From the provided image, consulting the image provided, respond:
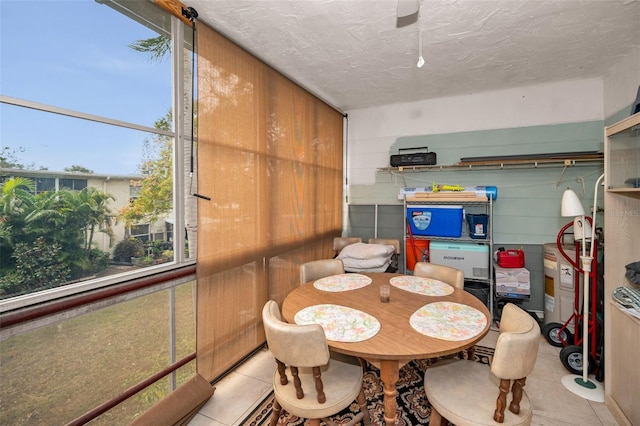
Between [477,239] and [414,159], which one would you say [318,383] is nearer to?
[477,239]

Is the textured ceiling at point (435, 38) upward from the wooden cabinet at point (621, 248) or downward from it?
upward

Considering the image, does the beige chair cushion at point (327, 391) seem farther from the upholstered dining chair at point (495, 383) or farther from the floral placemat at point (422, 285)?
the floral placemat at point (422, 285)

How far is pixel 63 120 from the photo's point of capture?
1.49 meters

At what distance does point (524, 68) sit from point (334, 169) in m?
2.41

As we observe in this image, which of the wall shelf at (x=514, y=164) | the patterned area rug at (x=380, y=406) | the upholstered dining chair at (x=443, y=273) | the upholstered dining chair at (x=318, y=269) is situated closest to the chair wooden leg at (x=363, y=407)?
the patterned area rug at (x=380, y=406)

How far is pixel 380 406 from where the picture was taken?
6.48ft

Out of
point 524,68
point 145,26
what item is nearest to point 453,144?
point 524,68

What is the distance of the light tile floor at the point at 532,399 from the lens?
74.5 inches

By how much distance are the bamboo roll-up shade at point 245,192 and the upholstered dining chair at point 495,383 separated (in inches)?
61.7

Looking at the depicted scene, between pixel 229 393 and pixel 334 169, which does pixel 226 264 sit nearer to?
pixel 229 393

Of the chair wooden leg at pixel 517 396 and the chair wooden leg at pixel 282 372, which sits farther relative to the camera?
the chair wooden leg at pixel 282 372

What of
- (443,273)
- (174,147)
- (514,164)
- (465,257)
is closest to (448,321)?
(443,273)

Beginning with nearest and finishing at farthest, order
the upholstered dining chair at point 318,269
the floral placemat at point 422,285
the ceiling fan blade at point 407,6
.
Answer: the ceiling fan blade at point 407,6 < the floral placemat at point 422,285 < the upholstered dining chair at point 318,269

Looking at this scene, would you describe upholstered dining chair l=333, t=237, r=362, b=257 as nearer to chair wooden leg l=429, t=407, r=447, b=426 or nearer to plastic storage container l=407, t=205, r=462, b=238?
plastic storage container l=407, t=205, r=462, b=238
